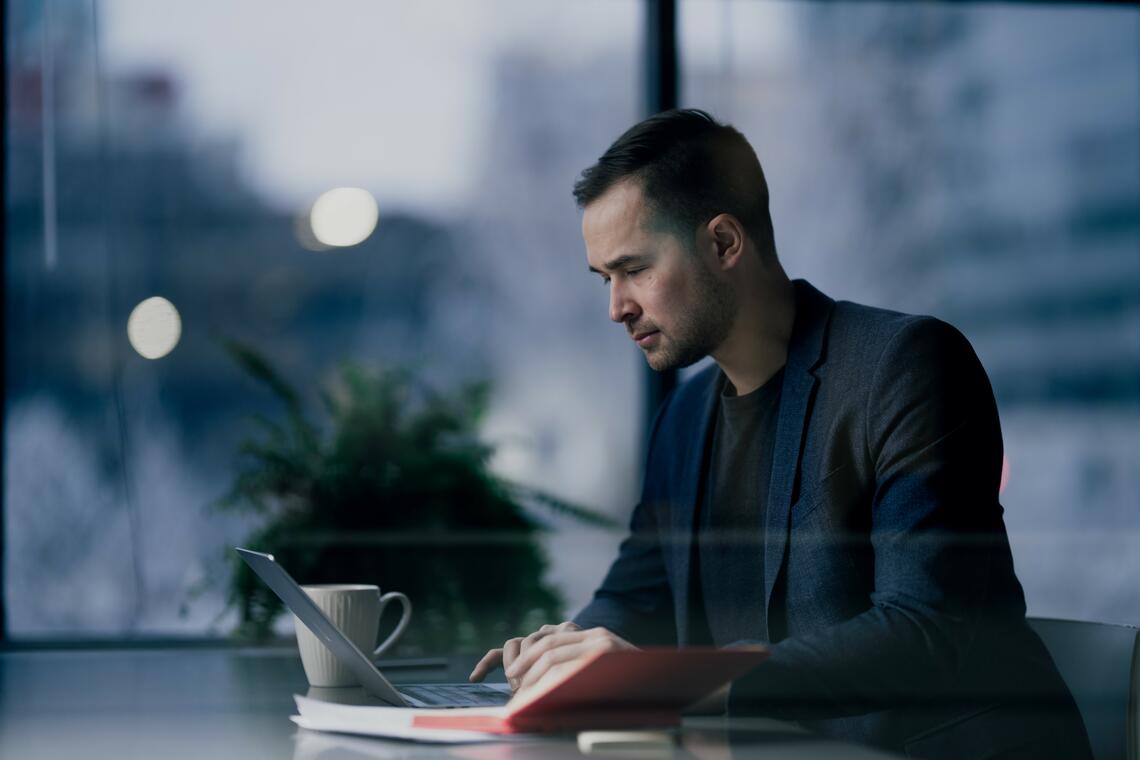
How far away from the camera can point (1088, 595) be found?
3.39 meters

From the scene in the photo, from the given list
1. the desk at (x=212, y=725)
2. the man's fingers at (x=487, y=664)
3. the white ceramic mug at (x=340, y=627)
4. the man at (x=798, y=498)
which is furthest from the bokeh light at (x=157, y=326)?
the man's fingers at (x=487, y=664)

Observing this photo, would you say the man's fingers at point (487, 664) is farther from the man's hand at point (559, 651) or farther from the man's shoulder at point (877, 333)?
the man's shoulder at point (877, 333)

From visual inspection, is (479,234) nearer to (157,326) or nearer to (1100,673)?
(157,326)

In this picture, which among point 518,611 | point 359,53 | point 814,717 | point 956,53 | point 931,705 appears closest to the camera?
point 814,717

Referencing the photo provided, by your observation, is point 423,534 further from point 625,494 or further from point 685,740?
point 685,740

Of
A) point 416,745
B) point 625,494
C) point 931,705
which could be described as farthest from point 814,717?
point 625,494

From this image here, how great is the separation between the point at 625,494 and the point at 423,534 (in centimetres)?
53

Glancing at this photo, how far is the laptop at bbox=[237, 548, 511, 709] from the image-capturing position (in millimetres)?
1178

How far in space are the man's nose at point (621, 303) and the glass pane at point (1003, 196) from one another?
1451 millimetres

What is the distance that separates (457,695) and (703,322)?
2.78 ft

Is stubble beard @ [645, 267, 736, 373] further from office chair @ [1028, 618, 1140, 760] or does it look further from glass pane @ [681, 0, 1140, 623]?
glass pane @ [681, 0, 1140, 623]

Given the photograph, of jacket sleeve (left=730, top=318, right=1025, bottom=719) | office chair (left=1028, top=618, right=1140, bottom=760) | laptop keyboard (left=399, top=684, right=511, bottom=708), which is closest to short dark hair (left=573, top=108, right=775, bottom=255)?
jacket sleeve (left=730, top=318, right=1025, bottom=719)

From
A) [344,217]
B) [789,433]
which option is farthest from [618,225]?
[344,217]

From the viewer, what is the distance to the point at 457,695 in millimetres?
1258
